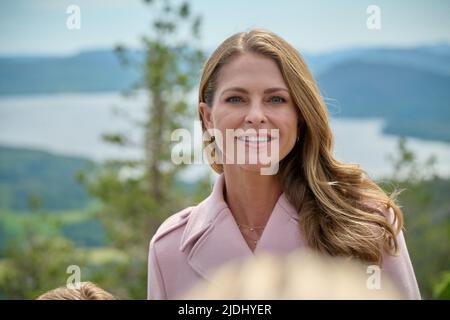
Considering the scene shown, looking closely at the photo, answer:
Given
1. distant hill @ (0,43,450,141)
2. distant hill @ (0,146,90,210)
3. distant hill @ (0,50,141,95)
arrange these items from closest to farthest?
distant hill @ (0,43,450,141), distant hill @ (0,146,90,210), distant hill @ (0,50,141,95)

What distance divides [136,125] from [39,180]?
2.96m

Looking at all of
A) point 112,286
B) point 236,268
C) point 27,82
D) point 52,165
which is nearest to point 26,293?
point 112,286

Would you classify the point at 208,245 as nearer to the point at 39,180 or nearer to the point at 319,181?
the point at 319,181

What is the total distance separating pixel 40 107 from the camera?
9.98 metres

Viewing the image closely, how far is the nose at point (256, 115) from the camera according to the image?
2.08m

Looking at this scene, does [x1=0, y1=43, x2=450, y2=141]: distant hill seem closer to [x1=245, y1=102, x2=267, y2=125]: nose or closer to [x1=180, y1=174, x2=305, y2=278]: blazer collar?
[x1=180, y1=174, x2=305, y2=278]: blazer collar

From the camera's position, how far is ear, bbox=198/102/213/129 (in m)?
2.35

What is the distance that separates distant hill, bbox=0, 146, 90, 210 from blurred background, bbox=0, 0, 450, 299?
2 centimetres

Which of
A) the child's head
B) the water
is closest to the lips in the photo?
the child's head

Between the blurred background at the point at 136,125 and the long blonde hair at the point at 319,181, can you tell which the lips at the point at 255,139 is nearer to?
the long blonde hair at the point at 319,181

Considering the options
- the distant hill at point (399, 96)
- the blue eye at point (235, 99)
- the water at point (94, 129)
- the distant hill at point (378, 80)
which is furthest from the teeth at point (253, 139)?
the distant hill at point (399, 96)

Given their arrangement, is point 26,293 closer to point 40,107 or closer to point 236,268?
point 40,107

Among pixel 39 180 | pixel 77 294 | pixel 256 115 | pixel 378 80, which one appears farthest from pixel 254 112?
pixel 39 180
